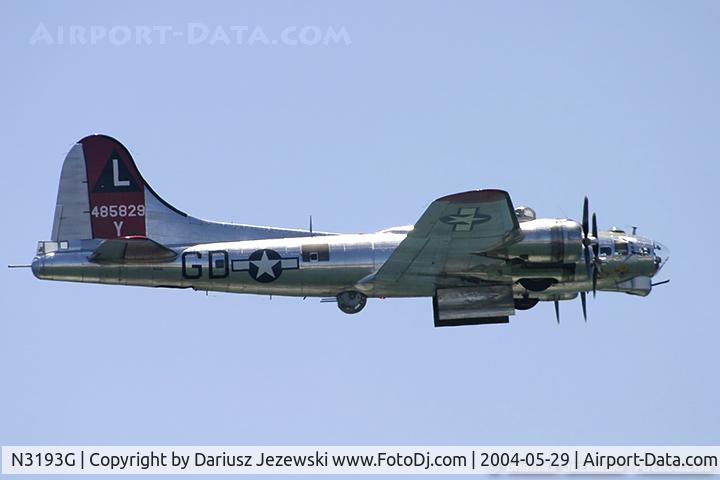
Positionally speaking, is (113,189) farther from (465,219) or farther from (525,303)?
(525,303)

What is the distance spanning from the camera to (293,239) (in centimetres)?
3512

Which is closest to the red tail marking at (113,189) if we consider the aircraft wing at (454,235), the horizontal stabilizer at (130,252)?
the horizontal stabilizer at (130,252)

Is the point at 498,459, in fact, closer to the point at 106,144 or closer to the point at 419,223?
the point at 419,223

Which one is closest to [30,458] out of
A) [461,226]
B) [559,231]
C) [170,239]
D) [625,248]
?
[170,239]

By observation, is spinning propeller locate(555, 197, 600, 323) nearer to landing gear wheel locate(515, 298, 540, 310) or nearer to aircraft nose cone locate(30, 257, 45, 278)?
landing gear wheel locate(515, 298, 540, 310)

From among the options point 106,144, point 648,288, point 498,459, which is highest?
point 106,144

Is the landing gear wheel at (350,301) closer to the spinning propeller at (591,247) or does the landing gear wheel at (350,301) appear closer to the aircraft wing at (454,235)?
the aircraft wing at (454,235)

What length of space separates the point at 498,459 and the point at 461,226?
636 centimetres

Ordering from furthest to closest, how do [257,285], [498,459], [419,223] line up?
[257,285], [419,223], [498,459]

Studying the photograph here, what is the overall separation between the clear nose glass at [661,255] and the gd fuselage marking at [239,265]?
937 cm

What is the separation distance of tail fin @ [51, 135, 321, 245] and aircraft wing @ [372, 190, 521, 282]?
3.37 m

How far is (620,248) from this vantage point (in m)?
35.2

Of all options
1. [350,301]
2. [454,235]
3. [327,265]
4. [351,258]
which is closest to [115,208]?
[327,265]

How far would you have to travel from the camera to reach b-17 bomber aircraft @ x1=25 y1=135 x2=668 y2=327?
3356cm
